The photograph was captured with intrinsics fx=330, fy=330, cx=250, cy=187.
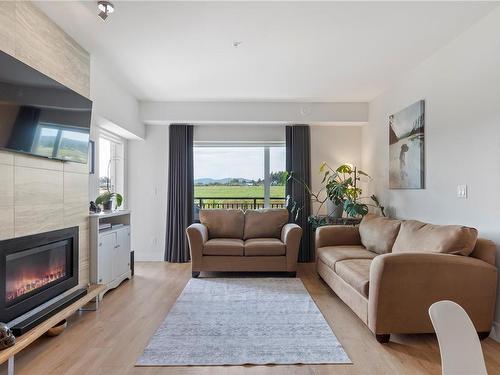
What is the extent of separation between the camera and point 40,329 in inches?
87.3

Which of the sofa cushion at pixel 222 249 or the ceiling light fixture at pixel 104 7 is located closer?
the ceiling light fixture at pixel 104 7

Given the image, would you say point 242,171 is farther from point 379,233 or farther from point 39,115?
point 39,115

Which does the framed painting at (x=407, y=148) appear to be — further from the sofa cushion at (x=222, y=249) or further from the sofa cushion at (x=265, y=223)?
the sofa cushion at (x=222, y=249)

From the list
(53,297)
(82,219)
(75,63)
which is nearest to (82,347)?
(53,297)

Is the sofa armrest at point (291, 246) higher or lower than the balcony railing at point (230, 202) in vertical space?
lower

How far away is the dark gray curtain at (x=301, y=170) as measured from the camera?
543cm

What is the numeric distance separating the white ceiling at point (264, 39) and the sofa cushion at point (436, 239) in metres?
1.71

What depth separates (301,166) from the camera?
17.9 ft

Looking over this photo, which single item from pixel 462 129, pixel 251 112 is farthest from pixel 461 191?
pixel 251 112

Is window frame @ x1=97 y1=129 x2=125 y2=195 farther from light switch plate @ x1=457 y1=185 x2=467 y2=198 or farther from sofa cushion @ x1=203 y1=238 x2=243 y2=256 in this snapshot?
light switch plate @ x1=457 y1=185 x2=467 y2=198

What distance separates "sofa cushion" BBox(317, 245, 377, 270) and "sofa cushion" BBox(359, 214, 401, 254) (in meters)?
0.10

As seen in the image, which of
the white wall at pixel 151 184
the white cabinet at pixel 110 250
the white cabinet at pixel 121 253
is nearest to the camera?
the white cabinet at pixel 110 250

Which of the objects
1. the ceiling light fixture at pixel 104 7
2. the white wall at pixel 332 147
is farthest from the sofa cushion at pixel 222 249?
the ceiling light fixture at pixel 104 7

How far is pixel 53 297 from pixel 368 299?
2561mm
